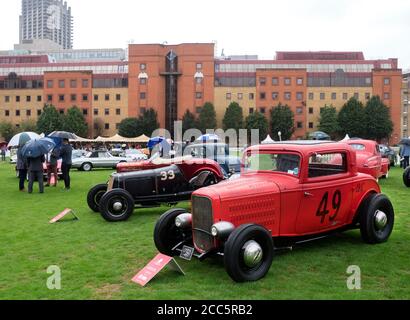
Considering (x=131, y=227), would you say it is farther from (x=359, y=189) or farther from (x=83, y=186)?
(x=83, y=186)

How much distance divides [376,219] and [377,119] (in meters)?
70.8

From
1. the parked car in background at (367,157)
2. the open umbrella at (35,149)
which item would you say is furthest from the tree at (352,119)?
the open umbrella at (35,149)

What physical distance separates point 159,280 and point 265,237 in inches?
58.5

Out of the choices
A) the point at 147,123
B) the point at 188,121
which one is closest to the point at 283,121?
the point at 188,121

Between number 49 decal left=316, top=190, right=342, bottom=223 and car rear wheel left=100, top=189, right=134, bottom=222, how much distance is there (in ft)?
15.3

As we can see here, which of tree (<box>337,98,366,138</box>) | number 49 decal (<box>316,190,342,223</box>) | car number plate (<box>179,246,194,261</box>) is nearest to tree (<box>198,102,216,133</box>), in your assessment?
tree (<box>337,98,366,138</box>)

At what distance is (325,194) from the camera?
662 centimetres

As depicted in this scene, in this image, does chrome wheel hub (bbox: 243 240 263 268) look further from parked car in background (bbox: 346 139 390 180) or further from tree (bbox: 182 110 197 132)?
tree (bbox: 182 110 197 132)

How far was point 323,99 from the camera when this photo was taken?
78.2 metres

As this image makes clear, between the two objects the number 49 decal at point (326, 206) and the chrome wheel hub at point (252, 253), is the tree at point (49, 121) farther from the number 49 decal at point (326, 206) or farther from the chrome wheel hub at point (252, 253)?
the chrome wheel hub at point (252, 253)

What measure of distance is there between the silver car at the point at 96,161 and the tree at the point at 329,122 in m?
52.8

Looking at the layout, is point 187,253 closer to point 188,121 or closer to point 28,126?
point 188,121

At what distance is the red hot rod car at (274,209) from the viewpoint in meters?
5.50
